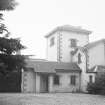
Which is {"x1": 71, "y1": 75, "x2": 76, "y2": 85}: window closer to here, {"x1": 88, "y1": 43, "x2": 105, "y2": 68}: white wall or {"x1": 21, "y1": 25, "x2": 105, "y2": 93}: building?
{"x1": 21, "y1": 25, "x2": 105, "y2": 93}: building

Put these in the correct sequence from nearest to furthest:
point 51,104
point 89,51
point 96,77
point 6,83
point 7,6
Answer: point 7,6 < point 51,104 < point 96,77 < point 6,83 < point 89,51

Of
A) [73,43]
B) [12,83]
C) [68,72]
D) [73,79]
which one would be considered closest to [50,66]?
[68,72]

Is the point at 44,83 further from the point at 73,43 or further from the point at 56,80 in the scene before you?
the point at 73,43

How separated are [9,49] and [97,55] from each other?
15.4 metres

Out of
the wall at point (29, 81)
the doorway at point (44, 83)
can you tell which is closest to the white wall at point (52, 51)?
the doorway at point (44, 83)

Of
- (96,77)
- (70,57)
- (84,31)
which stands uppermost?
(84,31)

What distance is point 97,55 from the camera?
25.4m

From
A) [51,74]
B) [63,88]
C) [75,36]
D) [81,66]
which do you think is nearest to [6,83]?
[51,74]

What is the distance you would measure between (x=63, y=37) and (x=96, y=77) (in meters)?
9.89

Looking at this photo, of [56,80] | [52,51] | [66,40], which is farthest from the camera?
[52,51]

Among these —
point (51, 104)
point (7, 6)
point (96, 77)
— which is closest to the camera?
point (7, 6)

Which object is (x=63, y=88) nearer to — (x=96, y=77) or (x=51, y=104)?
(x=96, y=77)

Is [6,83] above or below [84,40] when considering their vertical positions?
below

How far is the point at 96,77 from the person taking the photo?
874 inches
